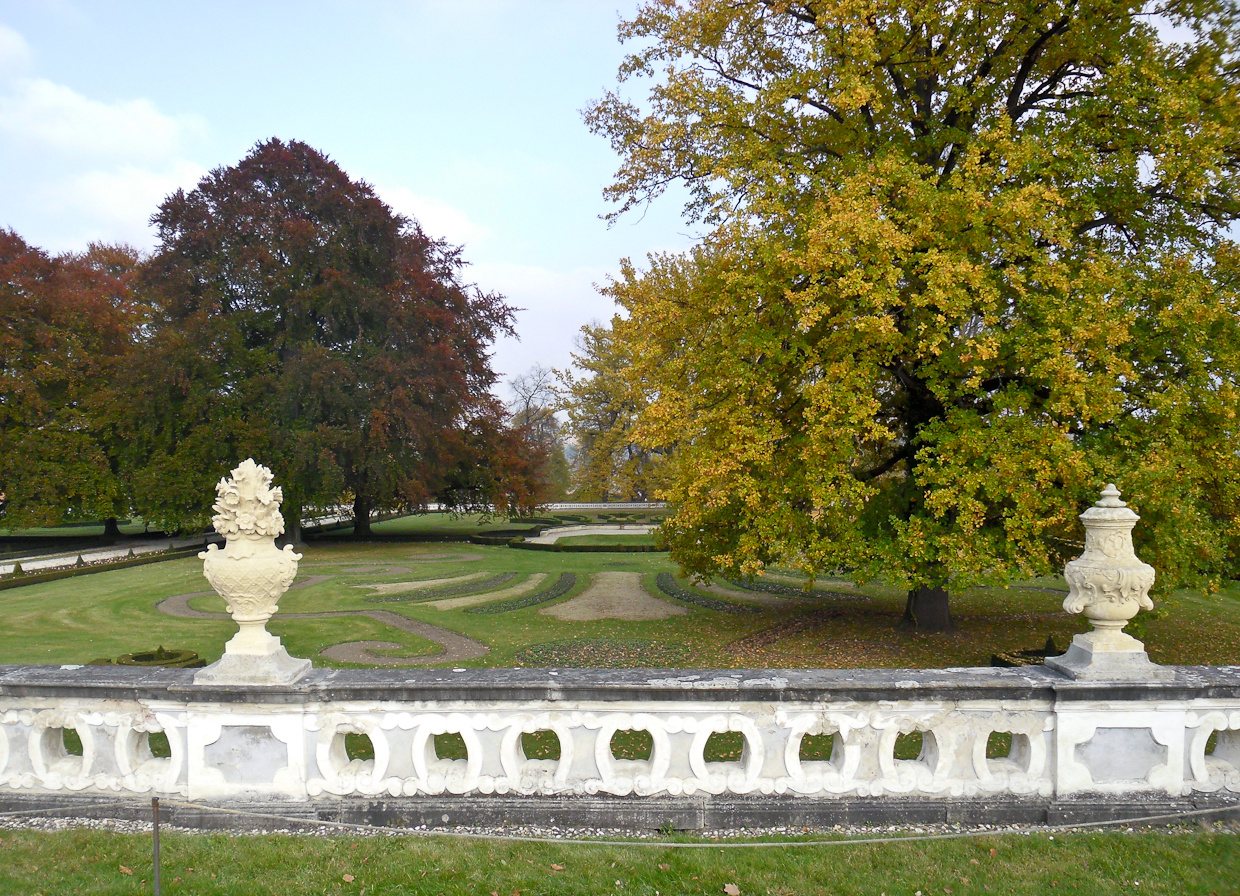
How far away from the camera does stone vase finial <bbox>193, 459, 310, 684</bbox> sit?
5.14m

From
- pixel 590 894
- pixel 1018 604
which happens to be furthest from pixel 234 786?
pixel 1018 604

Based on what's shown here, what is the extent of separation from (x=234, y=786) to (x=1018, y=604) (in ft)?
52.5

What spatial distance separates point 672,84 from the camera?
11.1 meters

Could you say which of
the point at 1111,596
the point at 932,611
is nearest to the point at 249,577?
the point at 1111,596

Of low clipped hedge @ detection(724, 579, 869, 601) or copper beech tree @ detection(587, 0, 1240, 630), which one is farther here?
low clipped hedge @ detection(724, 579, 869, 601)

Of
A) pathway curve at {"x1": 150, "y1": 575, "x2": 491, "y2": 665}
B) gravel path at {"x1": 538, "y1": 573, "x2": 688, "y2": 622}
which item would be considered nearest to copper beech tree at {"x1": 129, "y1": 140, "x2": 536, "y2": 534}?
pathway curve at {"x1": 150, "y1": 575, "x2": 491, "y2": 665}

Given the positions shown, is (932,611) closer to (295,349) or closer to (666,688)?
(666,688)

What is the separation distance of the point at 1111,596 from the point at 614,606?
40.7 feet

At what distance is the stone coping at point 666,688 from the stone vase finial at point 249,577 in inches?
4.3

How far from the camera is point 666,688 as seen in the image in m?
5.03

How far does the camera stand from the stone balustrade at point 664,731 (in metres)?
5.07

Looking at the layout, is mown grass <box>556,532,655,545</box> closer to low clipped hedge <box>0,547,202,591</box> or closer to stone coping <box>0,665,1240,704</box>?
low clipped hedge <box>0,547,202,591</box>

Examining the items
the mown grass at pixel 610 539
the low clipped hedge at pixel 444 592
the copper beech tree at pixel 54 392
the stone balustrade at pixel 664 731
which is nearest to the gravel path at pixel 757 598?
the low clipped hedge at pixel 444 592

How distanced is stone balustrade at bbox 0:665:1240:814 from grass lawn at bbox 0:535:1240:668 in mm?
5439
